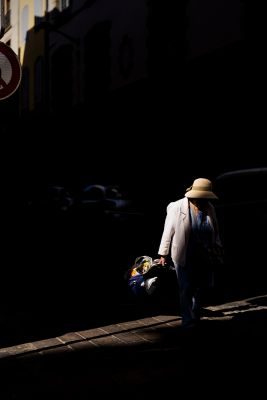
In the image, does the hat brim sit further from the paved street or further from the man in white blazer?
the paved street

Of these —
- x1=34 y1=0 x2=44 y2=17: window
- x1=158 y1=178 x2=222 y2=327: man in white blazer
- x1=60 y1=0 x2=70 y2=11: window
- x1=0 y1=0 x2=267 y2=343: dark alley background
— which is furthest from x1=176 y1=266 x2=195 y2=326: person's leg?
x1=34 y1=0 x2=44 y2=17: window

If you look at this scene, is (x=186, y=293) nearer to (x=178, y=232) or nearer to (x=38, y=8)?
(x=178, y=232)

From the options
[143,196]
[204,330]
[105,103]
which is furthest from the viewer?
[105,103]

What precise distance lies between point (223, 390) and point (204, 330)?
128 cm

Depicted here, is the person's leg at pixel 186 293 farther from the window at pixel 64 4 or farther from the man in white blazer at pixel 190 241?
the window at pixel 64 4

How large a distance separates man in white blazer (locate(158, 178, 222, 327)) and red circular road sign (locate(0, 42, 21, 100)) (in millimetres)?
2058

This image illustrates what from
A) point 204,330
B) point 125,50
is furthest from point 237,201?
point 125,50

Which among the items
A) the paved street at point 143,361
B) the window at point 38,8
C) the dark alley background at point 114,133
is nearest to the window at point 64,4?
the dark alley background at point 114,133

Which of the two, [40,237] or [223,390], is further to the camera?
[40,237]

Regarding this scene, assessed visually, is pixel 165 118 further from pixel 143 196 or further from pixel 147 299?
pixel 147 299

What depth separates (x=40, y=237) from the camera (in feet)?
39.9

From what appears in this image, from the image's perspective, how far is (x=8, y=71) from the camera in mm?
4816

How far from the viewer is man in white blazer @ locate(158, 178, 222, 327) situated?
4.73 metres

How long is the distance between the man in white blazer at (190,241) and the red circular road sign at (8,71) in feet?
6.75
